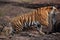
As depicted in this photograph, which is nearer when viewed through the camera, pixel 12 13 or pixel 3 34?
pixel 3 34

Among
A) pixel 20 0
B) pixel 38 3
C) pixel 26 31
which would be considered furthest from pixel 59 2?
pixel 26 31

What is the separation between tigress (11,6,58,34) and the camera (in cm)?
693

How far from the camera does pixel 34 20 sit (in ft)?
23.1

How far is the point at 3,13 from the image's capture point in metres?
9.84

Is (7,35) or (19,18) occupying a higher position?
(19,18)

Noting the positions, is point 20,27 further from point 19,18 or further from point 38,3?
point 38,3

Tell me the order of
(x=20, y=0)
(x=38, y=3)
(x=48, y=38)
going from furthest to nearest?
(x=20, y=0)
(x=38, y=3)
(x=48, y=38)

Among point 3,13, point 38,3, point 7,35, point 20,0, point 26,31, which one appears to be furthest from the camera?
point 20,0

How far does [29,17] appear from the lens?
279 inches

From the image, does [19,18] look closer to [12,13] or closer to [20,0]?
[12,13]

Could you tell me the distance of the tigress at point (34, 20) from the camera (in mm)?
6930

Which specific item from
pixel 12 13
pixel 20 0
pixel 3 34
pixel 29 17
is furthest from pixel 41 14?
pixel 20 0

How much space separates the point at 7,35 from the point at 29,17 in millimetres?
878

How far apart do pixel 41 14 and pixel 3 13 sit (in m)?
3.19
